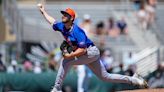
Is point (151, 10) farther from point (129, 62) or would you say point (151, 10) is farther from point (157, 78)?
point (157, 78)

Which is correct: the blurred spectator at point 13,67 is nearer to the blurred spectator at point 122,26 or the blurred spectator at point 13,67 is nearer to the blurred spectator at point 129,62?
the blurred spectator at point 129,62

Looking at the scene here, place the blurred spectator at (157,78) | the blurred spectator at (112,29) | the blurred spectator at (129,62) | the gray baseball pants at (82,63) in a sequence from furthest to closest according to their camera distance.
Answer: the blurred spectator at (112,29) → the blurred spectator at (129,62) → the blurred spectator at (157,78) → the gray baseball pants at (82,63)

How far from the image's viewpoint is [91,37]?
25344 millimetres

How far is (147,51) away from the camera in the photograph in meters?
24.0

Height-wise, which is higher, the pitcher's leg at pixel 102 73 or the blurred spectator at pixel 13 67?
the pitcher's leg at pixel 102 73

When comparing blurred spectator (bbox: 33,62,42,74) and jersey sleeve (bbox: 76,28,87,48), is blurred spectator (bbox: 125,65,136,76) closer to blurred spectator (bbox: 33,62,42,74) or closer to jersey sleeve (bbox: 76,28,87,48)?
blurred spectator (bbox: 33,62,42,74)

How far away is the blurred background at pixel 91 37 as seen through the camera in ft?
69.0

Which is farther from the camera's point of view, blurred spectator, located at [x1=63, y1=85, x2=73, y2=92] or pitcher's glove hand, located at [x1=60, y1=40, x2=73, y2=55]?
blurred spectator, located at [x1=63, y1=85, x2=73, y2=92]

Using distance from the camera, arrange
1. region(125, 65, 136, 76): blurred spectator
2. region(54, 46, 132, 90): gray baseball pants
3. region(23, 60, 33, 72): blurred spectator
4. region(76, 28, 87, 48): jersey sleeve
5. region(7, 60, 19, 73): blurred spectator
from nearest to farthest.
Answer: 1. region(76, 28, 87, 48): jersey sleeve
2. region(54, 46, 132, 90): gray baseball pants
3. region(125, 65, 136, 76): blurred spectator
4. region(7, 60, 19, 73): blurred spectator
5. region(23, 60, 33, 72): blurred spectator

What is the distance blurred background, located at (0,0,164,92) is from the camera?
69.0ft

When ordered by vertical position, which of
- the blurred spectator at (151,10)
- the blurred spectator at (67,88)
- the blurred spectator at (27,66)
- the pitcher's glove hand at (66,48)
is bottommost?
the blurred spectator at (67,88)

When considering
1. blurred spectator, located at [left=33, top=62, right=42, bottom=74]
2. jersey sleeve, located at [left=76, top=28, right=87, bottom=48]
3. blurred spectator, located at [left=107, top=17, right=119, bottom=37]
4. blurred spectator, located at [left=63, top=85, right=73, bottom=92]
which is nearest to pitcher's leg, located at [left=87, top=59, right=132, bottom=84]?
jersey sleeve, located at [left=76, top=28, right=87, bottom=48]

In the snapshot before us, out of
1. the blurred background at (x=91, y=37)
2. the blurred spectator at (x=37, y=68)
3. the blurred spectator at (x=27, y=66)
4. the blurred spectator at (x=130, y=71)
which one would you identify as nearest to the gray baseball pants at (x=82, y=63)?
the blurred background at (x=91, y=37)

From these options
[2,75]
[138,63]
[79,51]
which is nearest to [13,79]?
[2,75]
